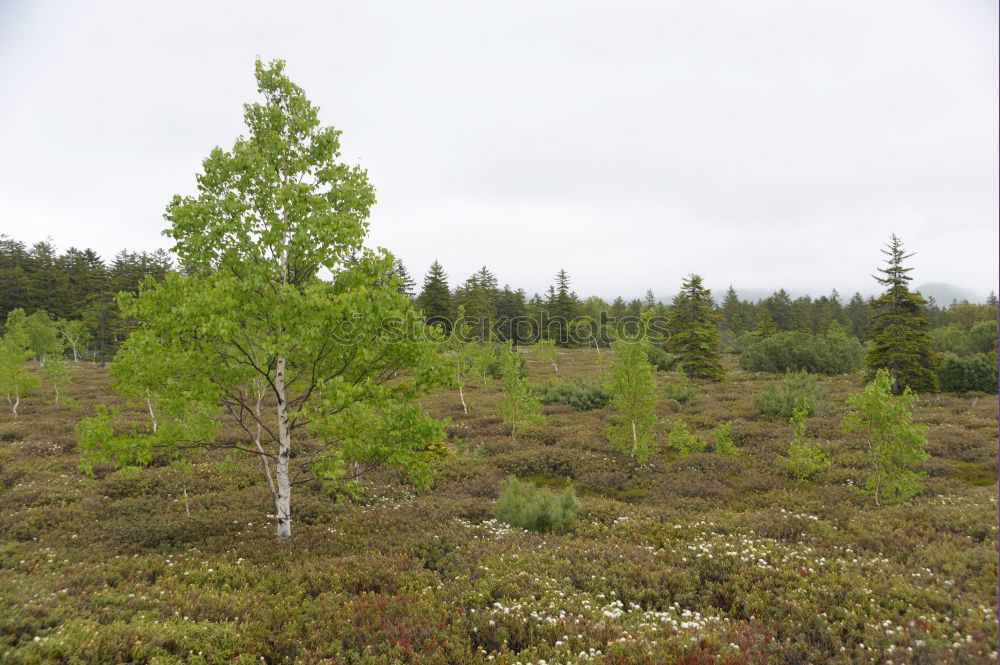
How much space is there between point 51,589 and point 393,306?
7279 millimetres

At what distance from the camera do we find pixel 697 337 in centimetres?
4400

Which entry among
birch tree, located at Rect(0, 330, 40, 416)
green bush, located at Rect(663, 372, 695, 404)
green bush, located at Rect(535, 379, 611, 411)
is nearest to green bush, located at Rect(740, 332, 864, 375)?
green bush, located at Rect(663, 372, 695, 404)

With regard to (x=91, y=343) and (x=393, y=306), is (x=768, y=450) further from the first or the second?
(x=91, y=343)

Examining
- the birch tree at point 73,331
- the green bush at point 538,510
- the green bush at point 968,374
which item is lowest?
the green bush at point 538,510

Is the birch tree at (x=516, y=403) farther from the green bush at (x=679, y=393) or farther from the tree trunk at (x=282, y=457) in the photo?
the tree trunk at (x=282, y=457)

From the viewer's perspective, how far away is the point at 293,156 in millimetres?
10797

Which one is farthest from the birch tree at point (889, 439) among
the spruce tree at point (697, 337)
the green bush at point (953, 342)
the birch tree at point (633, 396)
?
A: the green bush at point (953, 342)

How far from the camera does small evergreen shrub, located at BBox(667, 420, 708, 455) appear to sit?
1992 centimetres

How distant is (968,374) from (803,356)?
47.9ft

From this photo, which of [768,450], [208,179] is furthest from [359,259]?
[768,450]

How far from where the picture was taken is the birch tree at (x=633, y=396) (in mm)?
19641

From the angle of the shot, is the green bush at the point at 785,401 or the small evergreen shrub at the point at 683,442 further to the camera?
the green bush at the point at 785,401

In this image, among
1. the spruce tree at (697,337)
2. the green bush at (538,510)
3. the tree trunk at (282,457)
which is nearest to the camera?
the tree trunk at (282,457)

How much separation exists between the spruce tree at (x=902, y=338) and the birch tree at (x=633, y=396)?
2417cm
